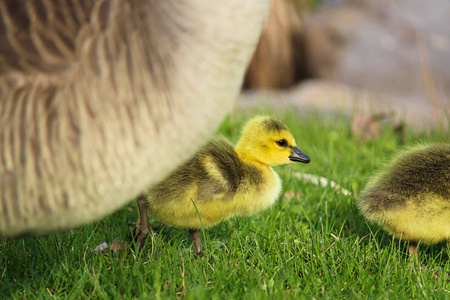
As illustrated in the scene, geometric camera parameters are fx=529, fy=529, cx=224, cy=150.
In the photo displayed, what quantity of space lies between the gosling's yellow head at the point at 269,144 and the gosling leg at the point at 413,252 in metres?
0.78

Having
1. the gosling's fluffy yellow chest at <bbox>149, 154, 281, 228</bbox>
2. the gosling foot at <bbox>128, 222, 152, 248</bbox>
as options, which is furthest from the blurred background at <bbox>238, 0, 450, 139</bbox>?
the gosling foot at <bbox>128, 222, 152, 248</bbox>

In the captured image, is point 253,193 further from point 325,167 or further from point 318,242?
point 325,167

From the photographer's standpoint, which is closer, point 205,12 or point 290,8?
point 205,12

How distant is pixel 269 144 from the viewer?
3.25 meters

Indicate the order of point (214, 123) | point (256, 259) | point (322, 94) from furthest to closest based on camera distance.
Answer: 1. point (322, 94)
2. point (256, 259)
3. point (214, 123)

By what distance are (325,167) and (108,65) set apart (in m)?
2.91

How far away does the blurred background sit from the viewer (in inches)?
334

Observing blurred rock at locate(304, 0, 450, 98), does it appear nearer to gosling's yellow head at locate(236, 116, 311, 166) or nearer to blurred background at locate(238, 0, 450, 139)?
blurred background at locate(238, 0, 450, 139)

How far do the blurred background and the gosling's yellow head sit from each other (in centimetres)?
450

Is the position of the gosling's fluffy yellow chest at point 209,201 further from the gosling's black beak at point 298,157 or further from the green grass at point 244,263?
the gosling's black beak at point 298,157

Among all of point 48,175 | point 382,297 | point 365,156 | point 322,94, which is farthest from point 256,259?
point 322,94

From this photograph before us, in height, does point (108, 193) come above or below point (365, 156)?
above

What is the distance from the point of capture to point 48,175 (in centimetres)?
198

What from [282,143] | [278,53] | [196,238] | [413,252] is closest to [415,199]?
[413,252]
